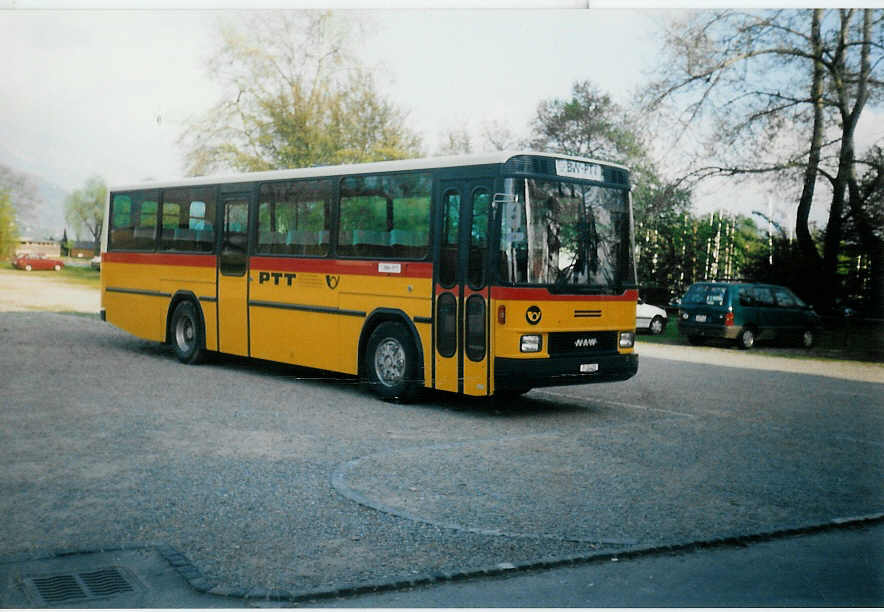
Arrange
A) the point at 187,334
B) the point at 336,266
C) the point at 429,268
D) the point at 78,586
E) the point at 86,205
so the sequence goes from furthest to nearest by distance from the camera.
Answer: the point at 187,334
the point at 336,266
the point at 429,268
the point at 86,205
the point at 78,586

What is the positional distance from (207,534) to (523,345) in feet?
13.4

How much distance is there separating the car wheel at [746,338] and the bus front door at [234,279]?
1020 centimetres

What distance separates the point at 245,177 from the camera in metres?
11.1

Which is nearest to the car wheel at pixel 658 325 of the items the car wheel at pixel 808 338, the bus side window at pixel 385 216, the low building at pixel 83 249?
the car wheel at pixel 808 338

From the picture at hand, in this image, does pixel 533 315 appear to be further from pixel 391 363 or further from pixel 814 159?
pixel 814 159

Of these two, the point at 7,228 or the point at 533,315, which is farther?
the point at 533,315

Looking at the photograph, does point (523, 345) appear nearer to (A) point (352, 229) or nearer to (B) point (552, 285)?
(B) point (552, 285)

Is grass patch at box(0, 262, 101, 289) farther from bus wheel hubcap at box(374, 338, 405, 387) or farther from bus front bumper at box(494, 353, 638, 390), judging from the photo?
bus front bumper at box(494, 353, 638, 390)

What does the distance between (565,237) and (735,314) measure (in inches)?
389

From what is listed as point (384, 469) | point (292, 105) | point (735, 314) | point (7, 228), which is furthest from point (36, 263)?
point (735, 314)

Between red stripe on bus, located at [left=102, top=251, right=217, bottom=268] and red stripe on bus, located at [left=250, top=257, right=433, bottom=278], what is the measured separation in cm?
106

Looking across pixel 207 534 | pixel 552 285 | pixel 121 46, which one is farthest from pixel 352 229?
pixel 207 534

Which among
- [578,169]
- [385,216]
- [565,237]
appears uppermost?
[578,169]

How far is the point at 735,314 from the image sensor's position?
17.5m
